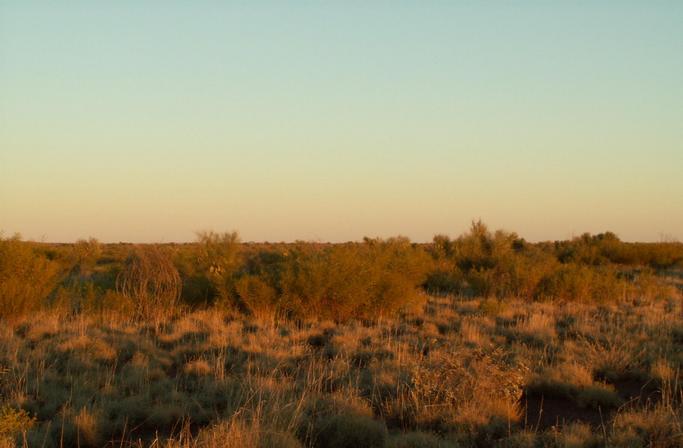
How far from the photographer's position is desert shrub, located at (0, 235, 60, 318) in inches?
510

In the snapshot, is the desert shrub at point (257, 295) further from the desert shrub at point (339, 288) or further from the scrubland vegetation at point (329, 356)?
the desert shrub at point (339, 288)

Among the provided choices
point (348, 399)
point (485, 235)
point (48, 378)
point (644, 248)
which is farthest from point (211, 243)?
point (644, 248)

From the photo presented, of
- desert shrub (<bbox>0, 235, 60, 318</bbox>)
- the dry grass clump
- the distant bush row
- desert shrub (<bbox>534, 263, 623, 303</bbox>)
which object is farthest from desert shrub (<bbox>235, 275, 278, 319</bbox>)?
desert shrub (<bbox>534, 263, 623, 303</bbox>)

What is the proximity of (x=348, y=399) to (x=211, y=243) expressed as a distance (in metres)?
12.4

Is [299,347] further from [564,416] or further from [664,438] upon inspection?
[664,438]

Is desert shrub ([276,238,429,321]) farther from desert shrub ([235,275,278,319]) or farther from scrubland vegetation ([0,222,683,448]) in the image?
desert shrub ([235,275,278,319])

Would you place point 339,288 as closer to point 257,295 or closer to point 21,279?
point 257,295

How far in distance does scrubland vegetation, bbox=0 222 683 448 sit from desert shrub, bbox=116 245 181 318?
0.05 m

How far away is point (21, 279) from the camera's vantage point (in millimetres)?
13695

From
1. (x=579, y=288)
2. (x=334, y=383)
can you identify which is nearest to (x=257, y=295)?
(x=334, y=383)

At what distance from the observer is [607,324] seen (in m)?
13.2

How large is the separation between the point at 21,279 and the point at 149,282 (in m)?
2.71

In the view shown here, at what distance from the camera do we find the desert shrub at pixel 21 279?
42.5ft

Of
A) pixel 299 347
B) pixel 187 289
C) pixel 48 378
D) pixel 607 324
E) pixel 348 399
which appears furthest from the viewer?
pixel 187 289
